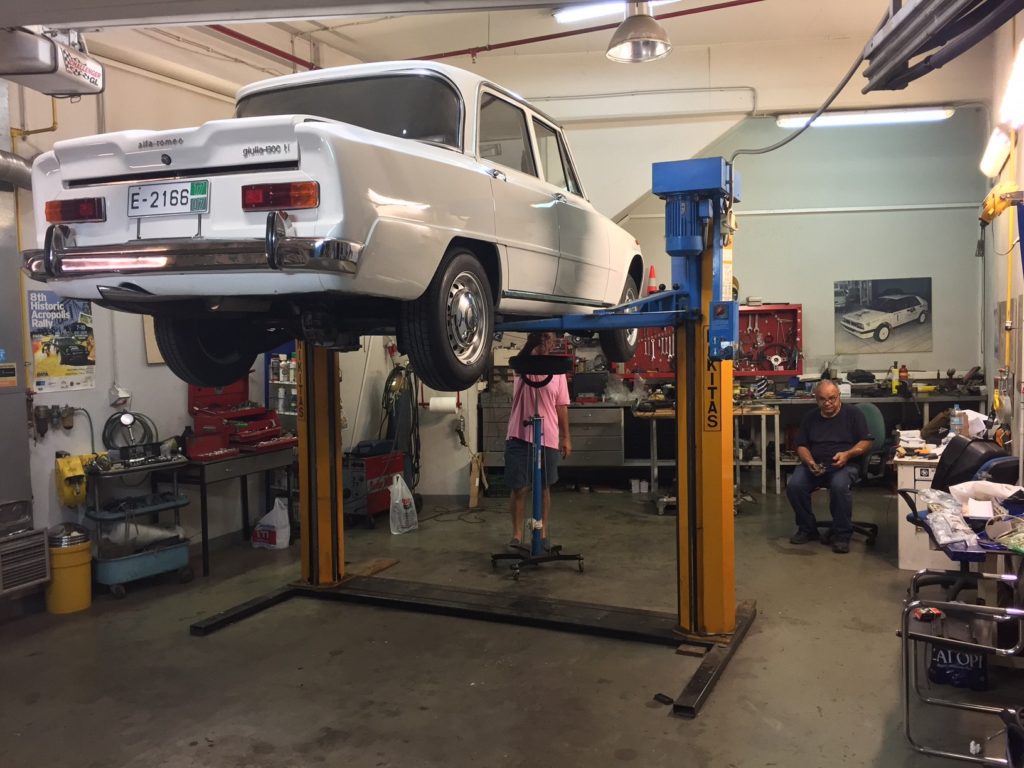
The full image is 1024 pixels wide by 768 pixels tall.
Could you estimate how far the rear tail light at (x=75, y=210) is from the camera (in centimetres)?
281

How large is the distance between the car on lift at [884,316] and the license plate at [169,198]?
8132 mm

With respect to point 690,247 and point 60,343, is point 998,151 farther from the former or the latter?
point 60,343

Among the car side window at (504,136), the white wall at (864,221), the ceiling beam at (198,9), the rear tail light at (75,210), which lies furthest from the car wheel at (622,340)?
the white wall at (864,221)

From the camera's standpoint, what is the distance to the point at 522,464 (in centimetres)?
589

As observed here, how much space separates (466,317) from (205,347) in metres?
1.43

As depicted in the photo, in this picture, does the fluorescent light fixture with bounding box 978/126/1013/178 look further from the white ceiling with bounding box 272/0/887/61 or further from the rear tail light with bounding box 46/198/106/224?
the rear tail light with bounding box 46/198/106/224

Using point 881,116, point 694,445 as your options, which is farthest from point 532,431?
point 881,116

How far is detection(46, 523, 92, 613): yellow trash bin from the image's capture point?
505cm

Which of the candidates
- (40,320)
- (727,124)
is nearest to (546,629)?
(40,320)

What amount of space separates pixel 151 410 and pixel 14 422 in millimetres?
1155

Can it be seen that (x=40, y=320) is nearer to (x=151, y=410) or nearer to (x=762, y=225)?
(x=151, y=410)

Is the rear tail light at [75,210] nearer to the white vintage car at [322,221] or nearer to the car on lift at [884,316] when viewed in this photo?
the white vintage car at [322,221]

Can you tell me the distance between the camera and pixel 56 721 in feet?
11.8

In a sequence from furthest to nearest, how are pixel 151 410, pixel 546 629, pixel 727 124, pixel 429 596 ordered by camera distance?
pixel 727 124 < pixel 151 410 < pixel 429 596 < pixel 546 629
